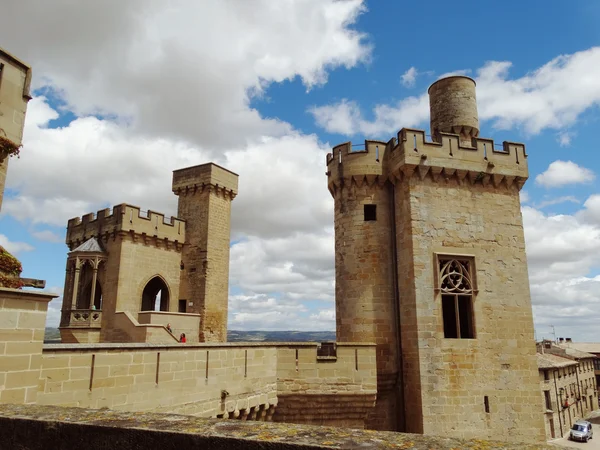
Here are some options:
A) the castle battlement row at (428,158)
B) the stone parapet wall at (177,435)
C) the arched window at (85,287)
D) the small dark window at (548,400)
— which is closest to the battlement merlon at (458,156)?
the castle battlement row at (428,158)

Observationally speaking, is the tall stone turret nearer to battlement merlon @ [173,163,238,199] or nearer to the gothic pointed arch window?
battlement merlon @ [173,163,238,199]

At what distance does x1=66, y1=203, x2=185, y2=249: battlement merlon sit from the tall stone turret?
3.28 ft

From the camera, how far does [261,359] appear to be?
12.1 meters

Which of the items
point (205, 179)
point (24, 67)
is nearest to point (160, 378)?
point (24, 67)

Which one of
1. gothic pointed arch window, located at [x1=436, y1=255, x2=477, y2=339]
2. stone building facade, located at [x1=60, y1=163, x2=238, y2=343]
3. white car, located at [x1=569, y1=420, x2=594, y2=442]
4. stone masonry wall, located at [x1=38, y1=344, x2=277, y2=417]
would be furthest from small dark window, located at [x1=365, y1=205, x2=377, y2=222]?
white car, located at [x1=569, y1=420, x2=594, y2=442]

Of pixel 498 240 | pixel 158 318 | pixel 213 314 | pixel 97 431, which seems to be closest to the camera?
pixel 97 431

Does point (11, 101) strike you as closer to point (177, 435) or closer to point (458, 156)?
point (177, 435)

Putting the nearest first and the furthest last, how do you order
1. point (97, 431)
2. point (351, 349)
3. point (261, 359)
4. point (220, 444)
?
point (220, 444) → point (97, 431) → point (261, 359) → point (351, 349)

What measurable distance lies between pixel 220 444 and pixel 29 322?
4.99 metres

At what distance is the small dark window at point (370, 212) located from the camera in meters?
16.2

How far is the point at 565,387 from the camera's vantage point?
45.9 meters

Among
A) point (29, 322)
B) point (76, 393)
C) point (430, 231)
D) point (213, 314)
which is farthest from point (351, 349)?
point (213, 314)

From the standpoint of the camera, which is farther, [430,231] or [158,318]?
[158,318]

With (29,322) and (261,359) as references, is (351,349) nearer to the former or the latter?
(261,359)
